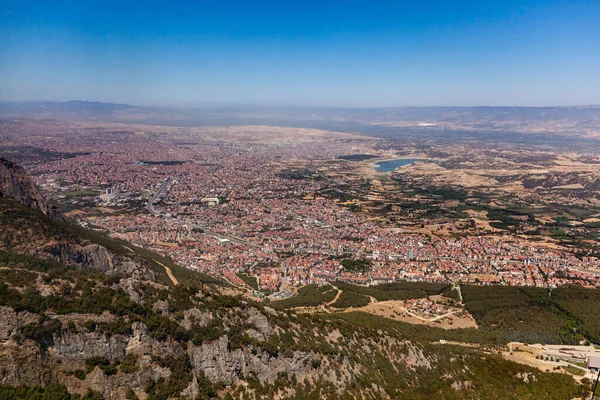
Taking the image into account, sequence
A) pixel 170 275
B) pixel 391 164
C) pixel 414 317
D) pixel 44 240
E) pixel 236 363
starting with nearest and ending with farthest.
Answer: pixel 236 363
pixel 44 240
pixel 170 275
pixel 414 317
pixel 391 164

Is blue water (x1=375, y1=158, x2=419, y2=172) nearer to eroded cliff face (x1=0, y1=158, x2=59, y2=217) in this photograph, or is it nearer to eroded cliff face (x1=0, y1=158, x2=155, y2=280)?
eroded cliff face (x1=0, y1=158, x2=59, y2=217)

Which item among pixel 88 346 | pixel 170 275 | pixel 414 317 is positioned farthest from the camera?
pixel 414 317

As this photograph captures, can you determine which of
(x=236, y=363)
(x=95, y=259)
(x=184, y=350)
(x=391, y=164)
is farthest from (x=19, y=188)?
(x=391, y=164)

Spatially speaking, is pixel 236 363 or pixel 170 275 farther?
pixel 170 275

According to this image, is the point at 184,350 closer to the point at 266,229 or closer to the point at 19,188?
the point at 19,188

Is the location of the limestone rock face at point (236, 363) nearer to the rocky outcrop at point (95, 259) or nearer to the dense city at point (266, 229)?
the rocky outcrop at point (95, 259)

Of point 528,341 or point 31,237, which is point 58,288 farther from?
point 528,341

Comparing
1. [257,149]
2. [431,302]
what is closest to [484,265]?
[431,302]
